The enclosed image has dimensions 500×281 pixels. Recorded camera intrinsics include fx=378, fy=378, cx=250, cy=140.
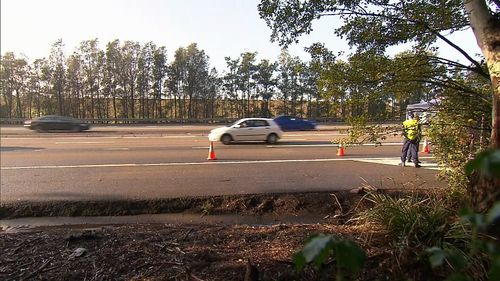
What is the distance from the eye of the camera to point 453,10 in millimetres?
4664

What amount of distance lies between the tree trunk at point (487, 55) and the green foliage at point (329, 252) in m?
2.79

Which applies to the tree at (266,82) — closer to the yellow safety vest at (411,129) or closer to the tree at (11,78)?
the tree at (11,78)

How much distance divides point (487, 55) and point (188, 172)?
28.0 ft

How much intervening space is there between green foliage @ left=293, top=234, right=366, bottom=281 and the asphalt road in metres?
4.78

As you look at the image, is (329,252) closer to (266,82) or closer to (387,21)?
(387,21)

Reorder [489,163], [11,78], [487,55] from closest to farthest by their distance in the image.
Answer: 1. [489,163]
2. [487,55]
3. [11,78]

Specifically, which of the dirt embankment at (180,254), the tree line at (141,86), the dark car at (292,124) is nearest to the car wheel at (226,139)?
→ the dark car at (292,124)

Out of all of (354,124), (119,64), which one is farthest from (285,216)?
(119,64)

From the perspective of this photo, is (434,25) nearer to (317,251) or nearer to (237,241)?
(237,241)

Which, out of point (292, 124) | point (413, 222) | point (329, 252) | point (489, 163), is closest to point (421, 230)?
point (413, 222)

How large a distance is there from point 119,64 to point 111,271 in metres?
58.1

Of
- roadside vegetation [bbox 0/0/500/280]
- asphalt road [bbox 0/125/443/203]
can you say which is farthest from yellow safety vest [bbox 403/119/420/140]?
asphalt road [bbox 0/125/443/203]

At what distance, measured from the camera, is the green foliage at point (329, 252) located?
1098 millimetres

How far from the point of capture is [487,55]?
3.77 m
